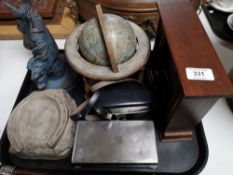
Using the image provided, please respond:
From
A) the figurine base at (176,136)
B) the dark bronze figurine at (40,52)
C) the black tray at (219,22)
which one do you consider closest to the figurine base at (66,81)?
the dark bronze figurine at (40,52)

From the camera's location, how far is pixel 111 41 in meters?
0.58

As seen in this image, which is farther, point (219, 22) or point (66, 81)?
point (219, 22)

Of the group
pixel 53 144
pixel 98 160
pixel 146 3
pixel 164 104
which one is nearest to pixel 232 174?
pixel 164 104

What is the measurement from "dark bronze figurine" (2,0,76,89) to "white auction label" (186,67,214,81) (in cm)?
44

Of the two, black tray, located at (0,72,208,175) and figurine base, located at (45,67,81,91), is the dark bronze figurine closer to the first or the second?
figurine base, located at (45,67,81,91)

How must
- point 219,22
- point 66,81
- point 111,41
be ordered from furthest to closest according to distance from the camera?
point 219,22 < point 66,81 < point 111,41

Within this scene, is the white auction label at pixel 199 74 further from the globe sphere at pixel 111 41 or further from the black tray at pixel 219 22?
the black tray at pixel 219 22

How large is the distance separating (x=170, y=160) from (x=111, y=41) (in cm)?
38

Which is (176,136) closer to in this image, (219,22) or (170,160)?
(170,160)

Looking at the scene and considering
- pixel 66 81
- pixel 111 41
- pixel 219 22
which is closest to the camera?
pixel 111 41

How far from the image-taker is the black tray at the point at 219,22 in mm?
980

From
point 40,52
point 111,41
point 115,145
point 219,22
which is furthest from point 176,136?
point 219,22

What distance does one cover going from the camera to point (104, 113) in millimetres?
614

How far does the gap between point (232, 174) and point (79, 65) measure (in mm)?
555
